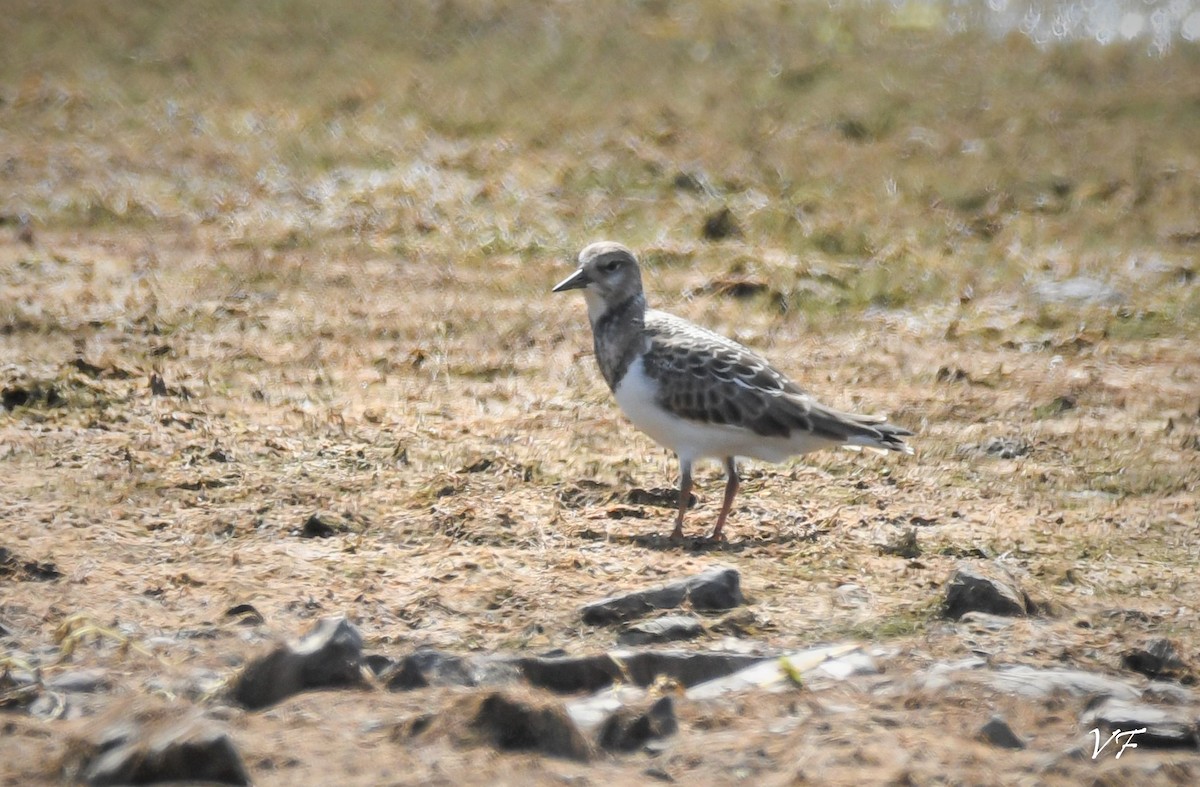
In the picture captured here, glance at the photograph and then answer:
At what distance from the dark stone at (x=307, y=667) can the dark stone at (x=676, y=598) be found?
3.43 feet

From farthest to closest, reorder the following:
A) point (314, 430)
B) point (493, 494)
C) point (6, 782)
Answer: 1. point (314, 430)
2. point (493, 494)
3. point (6, 782)

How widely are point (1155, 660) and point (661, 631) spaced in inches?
72.3

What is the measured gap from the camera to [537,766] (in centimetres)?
562

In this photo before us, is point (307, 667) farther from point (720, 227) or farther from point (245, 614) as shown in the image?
point (720, 227)

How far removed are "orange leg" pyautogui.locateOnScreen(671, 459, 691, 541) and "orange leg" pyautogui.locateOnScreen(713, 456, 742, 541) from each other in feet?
0.53

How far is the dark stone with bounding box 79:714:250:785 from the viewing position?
5.38 m

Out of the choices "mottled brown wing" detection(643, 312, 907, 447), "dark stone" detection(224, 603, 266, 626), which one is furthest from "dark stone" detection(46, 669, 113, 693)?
"mottled brown wing" detection(643, 312, 907, 447)

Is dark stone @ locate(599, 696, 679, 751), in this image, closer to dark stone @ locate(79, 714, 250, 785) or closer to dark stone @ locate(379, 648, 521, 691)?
dark stone @ locate(379, 648, 521, 691)

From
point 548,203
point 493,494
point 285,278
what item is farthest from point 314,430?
point 548,203

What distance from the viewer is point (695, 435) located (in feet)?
27.5

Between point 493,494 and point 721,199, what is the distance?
6.33m

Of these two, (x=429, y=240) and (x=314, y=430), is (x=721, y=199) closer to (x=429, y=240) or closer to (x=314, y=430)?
(x=429, y=240)

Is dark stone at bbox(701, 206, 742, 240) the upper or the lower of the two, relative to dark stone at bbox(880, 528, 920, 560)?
upper

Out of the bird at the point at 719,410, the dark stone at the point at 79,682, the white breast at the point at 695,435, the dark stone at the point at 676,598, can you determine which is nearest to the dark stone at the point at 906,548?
the bird at the point at 719,410
